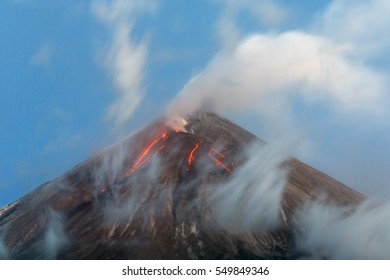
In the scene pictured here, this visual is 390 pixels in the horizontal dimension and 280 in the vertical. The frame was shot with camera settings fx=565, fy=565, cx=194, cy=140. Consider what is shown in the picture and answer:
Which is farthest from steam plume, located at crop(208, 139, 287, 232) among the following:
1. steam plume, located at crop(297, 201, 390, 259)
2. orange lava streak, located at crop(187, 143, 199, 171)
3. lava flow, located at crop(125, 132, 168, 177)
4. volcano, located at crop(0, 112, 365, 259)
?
lava flow, located at crop(125, 132, 168, 177)

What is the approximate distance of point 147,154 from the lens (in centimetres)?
12569

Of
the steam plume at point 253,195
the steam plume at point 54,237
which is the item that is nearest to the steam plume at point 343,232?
the steam plume at point 253,195

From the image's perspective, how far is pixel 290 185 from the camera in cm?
11800

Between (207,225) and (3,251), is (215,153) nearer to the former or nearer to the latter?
(207,225)

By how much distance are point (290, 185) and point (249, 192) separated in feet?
28.9

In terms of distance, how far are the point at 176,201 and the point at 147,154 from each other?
2220 cm

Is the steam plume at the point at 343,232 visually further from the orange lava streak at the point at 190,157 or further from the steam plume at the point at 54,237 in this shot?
the steam plume at the point at 54,237

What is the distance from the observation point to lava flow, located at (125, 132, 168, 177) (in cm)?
12088

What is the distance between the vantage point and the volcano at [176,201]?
311 feet

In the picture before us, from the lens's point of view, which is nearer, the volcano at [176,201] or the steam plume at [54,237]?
the volcano at [176,201]

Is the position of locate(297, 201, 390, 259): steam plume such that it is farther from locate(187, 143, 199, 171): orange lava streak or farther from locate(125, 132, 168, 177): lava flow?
locate(125, 132, 168, 177): lava flow

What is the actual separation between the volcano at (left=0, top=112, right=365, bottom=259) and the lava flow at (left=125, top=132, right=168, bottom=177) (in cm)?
27

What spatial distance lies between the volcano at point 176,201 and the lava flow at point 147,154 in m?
0.27
